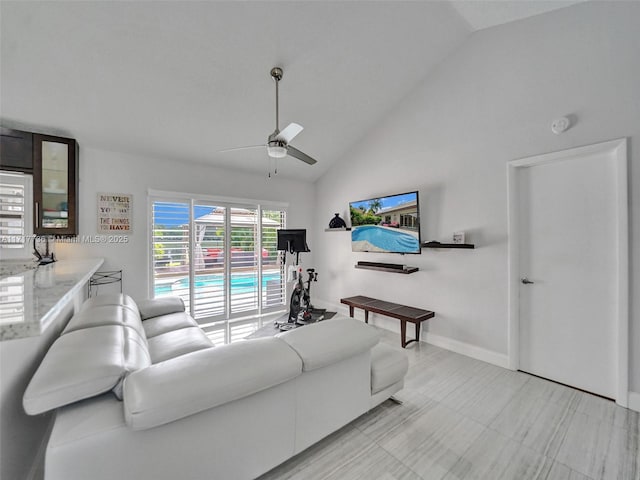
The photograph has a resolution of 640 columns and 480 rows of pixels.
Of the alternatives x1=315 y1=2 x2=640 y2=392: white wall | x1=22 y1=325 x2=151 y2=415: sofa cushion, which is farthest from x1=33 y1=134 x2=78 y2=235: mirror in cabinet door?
x1=315 y1=2 x2=640 y2=392: white wall

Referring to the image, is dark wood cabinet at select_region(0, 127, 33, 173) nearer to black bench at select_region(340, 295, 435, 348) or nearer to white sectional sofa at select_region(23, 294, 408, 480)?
white sectional sofa at select_region(23, 294, 408, 480)

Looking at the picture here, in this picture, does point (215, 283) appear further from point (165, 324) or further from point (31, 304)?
point (31, 304)

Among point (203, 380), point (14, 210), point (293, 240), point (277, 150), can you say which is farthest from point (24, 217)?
point (203, 380)

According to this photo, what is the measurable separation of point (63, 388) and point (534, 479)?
7.66ft

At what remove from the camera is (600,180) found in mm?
2252

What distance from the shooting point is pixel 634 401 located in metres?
2.04

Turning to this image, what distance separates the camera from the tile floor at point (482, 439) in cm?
151

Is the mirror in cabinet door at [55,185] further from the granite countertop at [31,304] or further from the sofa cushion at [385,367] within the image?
the sofa cushion at [385,367]

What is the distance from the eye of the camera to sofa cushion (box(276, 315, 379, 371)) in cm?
143

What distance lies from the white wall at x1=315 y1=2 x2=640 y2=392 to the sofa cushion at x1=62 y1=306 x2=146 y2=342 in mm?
3157

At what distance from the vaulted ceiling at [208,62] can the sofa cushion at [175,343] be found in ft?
7.86

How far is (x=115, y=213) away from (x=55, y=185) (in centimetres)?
63

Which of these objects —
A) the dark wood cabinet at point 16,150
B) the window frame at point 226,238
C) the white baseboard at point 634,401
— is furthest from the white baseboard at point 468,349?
the dark wood cabinet at point 16,150

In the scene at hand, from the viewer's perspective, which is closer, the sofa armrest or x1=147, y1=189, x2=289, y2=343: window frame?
the sofa armrest
